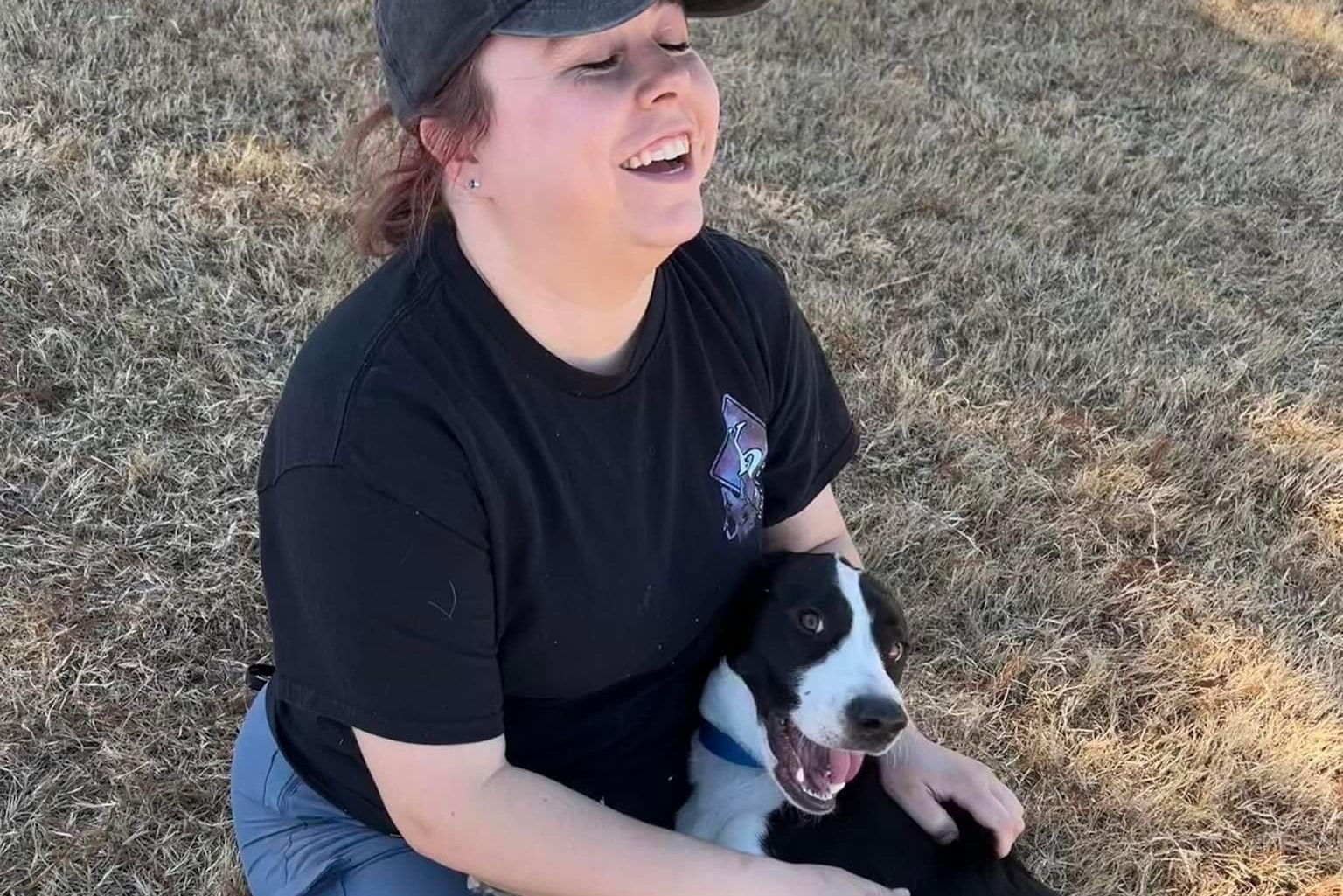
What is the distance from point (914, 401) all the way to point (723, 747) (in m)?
1.67

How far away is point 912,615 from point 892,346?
0.98 meters

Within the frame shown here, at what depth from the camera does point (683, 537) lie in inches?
66.8

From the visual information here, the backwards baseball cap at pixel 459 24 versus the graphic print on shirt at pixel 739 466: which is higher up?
the backwards baseball cap at pixel 459 24

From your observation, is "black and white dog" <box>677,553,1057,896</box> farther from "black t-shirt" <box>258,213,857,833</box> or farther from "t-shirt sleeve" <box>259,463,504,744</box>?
"t-shirt sleeve" <box>259,463,504,744</box>

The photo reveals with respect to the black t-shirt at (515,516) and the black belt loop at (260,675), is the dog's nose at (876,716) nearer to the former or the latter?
the black t-shirt at (515,516)

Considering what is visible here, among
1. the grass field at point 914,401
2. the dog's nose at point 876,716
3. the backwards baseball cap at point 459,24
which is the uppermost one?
the backwards baseball cap at point 459,24

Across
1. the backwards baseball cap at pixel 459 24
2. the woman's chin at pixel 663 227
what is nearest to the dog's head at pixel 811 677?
the woman's chin at pixel 663 227

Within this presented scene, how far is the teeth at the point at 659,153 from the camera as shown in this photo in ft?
4.66

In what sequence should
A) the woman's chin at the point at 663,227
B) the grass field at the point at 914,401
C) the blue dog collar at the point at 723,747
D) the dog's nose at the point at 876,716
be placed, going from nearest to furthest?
the woman's chin at the point at 663,227 → the dog's nose at the point at 876,716 → the blue dog collar at the point at 723,747 → the grass field at the point at 914,401

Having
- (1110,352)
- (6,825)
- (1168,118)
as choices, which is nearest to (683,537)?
(6,825)

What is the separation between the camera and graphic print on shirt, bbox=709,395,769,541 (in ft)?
5.75

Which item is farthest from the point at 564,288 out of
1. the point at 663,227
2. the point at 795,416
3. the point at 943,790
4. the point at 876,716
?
the point at 943,790

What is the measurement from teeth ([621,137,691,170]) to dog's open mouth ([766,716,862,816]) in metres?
0.95

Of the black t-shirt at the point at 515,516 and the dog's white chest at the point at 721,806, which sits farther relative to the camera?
the dog's white chest at the point at 721,806
